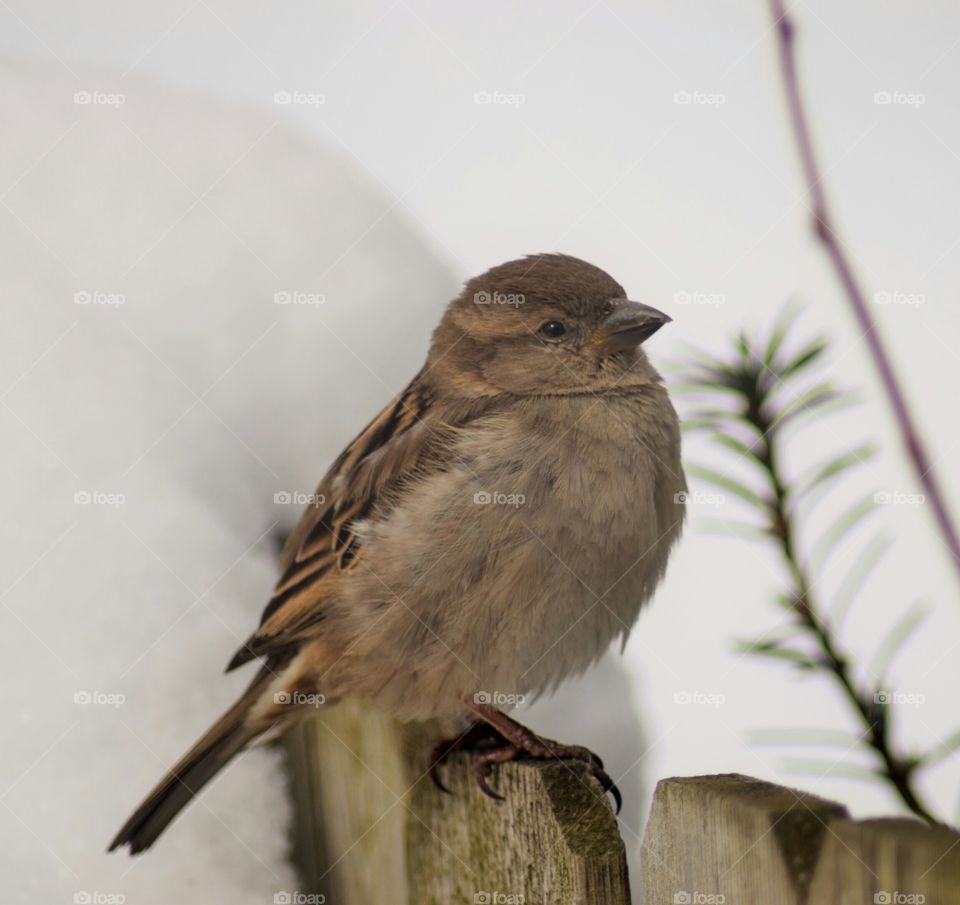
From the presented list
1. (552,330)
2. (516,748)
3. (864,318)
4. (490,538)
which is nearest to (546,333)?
(552,330)

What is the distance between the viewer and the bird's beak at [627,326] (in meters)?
1.68

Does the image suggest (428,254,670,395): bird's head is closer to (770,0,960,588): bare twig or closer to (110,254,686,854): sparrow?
(110,254,686,854): sparrow

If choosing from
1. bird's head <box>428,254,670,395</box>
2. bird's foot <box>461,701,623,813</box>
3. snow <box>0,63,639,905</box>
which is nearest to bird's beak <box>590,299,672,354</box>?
bird's head <box>428,254,670,395</box>

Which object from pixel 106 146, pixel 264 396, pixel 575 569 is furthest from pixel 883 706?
pixel 106 146

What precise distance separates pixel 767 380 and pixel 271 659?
935 millimetres

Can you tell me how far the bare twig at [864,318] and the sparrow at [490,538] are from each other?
70 cm

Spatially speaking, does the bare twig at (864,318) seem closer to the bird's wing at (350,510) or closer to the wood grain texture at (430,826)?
the wood grain texture at (430,826)

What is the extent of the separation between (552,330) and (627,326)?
0.46 feet

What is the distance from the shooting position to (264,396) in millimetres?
1897

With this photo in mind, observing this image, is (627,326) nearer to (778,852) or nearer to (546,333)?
(546,333)

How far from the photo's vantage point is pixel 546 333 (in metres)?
1.78

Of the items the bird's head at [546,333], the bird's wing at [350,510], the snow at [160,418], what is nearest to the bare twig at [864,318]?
the bird's head at [546,333]

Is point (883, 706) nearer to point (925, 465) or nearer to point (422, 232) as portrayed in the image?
point (925, 465)

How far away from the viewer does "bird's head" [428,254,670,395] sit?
5.67ft
